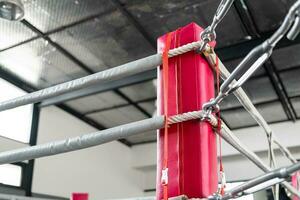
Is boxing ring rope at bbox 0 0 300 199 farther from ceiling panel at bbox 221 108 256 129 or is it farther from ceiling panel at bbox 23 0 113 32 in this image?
ceiling panel at bbox 221 108 256 129

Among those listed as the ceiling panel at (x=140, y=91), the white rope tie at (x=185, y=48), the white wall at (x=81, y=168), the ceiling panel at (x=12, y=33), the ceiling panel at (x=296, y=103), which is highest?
the ceiling panel at (x=12, y=33)

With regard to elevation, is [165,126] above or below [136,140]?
below

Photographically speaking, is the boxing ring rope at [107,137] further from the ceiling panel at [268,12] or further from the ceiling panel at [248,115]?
the ceiling panel at [248,115]

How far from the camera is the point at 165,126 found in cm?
101

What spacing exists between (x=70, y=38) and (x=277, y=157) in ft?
13.0

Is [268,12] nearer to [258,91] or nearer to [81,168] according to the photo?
[258,91]

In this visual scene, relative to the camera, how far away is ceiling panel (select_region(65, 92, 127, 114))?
5.41 metres

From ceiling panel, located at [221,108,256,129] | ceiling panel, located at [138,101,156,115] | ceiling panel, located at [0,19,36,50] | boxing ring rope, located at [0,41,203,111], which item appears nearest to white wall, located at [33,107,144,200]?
ceiling panel, located at [138,101,156,115]

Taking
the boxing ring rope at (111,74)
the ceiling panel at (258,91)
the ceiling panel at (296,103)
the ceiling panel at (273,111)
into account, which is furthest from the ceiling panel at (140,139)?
the boxing ring rope at (111,74)

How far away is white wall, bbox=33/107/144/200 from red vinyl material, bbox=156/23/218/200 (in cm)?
418

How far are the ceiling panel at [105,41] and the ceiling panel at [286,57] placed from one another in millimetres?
1476

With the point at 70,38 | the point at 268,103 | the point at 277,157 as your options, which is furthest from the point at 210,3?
the point at 277,157

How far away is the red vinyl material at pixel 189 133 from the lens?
0.96m

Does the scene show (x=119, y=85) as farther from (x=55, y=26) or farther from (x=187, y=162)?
(x=187, y=162)
